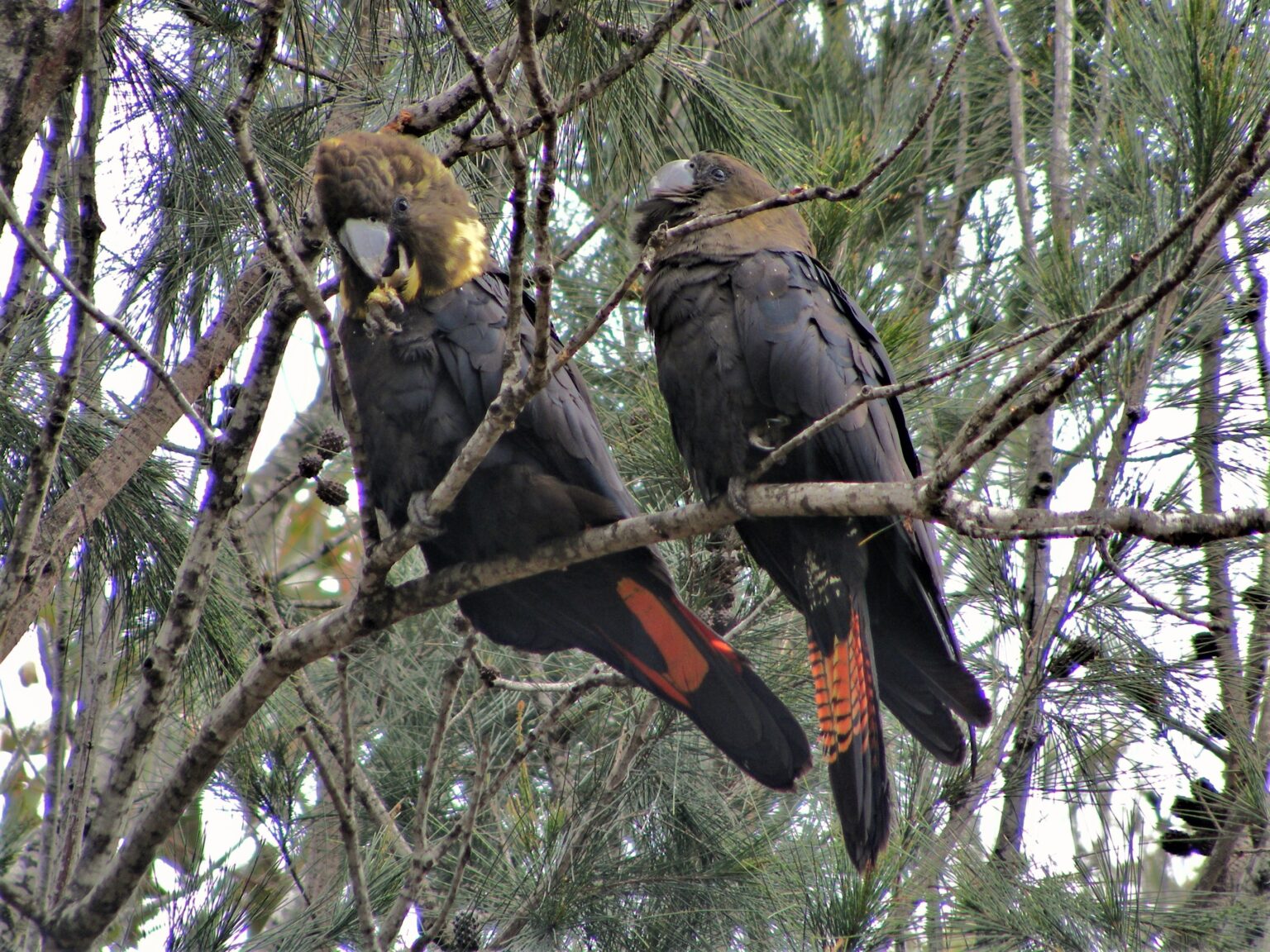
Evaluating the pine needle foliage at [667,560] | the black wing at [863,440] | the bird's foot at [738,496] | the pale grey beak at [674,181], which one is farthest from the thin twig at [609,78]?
the bird's foot at [738,496]

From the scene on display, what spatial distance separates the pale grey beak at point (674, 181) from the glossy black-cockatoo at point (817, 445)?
31cm

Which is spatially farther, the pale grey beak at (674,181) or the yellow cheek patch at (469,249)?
the pale grey beak at (674,181)

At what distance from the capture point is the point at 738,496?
2.39 m

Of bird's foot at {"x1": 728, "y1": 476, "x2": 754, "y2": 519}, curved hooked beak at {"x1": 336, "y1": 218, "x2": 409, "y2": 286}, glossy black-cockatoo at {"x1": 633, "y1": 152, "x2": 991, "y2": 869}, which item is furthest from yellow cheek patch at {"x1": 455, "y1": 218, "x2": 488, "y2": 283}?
bird's foot at {"x1": 728, "y1": 476, "x2": 754, "y2": 519}

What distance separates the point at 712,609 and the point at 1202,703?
4.26ft

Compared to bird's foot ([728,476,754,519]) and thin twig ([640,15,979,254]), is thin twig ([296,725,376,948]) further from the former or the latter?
thin twig ([640,15,979,254])

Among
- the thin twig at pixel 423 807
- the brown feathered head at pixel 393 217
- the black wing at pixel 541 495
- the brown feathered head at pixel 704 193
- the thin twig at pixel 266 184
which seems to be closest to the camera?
the thin twig at pixel 266 184

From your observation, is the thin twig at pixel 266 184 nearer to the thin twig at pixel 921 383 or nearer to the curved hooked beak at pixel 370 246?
the curved hooked beak at pixel 370 246

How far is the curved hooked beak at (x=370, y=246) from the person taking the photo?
2721mm

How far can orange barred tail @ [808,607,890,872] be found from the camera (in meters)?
2.41

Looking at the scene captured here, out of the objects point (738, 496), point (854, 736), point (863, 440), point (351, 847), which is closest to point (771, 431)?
point (863, 440)

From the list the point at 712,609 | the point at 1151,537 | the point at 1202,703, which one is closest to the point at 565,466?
the point at 712,609

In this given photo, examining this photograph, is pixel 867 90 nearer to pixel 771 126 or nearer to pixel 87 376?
pixel 771 126

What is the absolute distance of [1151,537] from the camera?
1626 mm
